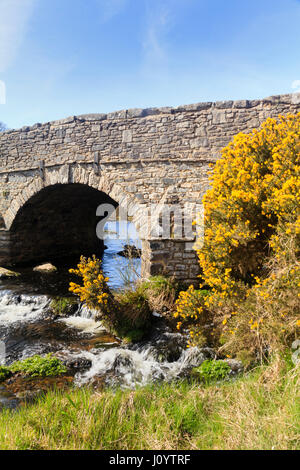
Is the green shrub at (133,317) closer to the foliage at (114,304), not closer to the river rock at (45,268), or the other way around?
the foliage at (114,304)

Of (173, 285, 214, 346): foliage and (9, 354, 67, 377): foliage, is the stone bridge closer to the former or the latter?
(173, 285, 214, 346): foliage

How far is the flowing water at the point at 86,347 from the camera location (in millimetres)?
4312

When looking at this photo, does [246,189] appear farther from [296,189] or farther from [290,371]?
[290,371]

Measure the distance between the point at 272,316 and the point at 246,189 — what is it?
6.68 feet

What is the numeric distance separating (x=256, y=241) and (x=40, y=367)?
3.65 meters

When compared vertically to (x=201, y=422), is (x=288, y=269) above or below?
above

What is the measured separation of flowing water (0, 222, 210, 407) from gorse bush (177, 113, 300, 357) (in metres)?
0.75

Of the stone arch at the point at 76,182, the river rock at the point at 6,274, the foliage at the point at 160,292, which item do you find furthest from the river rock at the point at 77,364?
the river rock at the point at 6,274

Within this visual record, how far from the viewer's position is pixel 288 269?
3744 millimetres

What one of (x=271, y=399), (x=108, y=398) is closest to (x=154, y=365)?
(x=108, y=398)

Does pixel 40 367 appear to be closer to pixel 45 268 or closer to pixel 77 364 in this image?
pixel 77 364

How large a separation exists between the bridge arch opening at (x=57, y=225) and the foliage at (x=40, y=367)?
5.79m

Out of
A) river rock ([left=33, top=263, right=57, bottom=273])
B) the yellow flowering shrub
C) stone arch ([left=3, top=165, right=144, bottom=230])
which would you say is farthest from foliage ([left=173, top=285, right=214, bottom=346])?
river rock ([left=33, top=263, right=57, bottom=273])

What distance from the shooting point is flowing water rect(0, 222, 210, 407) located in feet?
14.1
